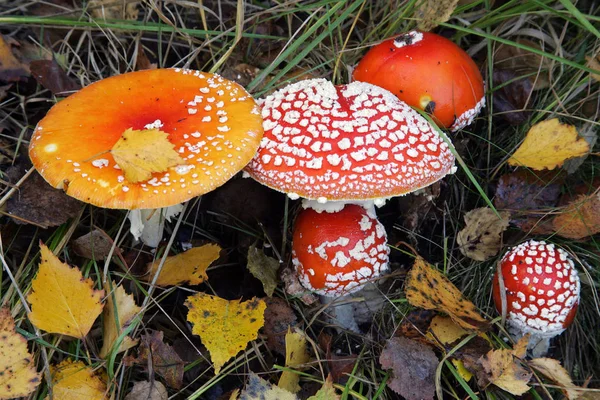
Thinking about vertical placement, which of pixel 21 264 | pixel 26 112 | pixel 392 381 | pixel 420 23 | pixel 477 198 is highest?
pixel 420 23

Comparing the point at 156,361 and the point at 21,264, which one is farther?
the point at 21,264

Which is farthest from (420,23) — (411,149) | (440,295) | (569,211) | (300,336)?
(300,336)

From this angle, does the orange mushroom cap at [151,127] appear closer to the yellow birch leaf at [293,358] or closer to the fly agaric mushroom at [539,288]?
the yellow birch leaf at [293,358]

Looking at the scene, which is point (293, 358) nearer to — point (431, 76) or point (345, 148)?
point (345, 148)

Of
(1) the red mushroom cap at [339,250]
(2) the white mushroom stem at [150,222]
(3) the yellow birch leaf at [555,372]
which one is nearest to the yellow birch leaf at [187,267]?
(2) the white mushroom stem at [150,222]

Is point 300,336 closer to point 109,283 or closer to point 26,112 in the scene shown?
point 109,283

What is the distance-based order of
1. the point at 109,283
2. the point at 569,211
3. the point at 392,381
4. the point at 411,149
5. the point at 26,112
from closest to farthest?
the point at 411,149 < the point at 392,381 < the point at 109,283 < the point at 569,211 < the point at 26,112
